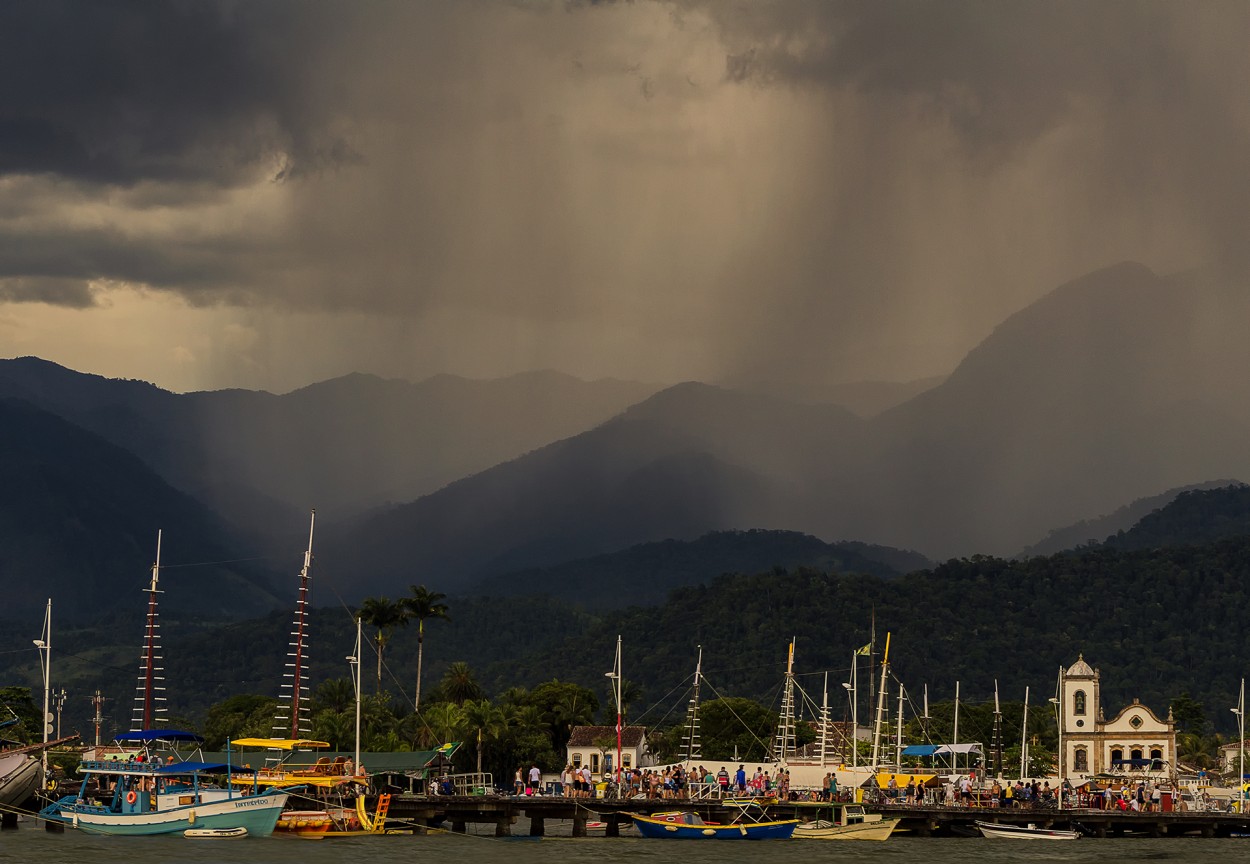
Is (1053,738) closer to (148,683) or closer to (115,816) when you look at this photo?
(148,683)

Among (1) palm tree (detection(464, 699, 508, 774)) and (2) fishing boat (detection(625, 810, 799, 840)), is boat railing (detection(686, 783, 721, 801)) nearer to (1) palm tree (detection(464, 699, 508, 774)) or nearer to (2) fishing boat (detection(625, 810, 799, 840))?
(2) fishing boat (detection(625, 810, 799, 840))

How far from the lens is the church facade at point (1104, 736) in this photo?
157 m

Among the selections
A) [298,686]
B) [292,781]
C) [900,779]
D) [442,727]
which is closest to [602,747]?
[442,727]

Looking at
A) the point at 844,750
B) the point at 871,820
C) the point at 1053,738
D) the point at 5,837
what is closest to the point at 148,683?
the point at 5,837

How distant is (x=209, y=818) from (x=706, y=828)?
2693cm

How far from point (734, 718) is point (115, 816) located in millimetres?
95006

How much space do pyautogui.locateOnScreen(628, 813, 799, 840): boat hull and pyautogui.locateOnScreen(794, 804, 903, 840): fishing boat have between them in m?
1.87

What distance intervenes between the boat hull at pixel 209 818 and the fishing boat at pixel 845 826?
29.4m

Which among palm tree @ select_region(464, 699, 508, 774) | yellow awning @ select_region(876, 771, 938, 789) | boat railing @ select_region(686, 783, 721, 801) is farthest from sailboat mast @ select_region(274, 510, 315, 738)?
yellow awning @ select_region(876, 771, 938, 789)

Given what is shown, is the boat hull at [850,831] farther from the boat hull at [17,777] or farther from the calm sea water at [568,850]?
the boat hull at [17,777]

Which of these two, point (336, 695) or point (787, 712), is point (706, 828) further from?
point (336, 695)

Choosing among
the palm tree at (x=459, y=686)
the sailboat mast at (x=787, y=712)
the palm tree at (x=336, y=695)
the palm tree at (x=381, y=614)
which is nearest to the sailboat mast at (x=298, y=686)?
the palm tree at (x=336, y=695)

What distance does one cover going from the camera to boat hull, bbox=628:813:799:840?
9956 centimetres

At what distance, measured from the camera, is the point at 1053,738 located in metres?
194
